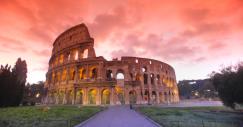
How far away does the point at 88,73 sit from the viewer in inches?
1676

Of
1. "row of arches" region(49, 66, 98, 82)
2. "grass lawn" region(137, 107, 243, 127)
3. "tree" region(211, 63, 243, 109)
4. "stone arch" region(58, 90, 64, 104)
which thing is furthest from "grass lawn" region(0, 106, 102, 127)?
"stone arch" region(58, 90, 64, 104)

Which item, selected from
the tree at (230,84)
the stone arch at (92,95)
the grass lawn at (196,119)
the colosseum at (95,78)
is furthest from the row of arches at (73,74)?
the tree at (230,84)

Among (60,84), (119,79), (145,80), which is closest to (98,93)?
(119,79)

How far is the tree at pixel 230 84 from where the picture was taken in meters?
19.8

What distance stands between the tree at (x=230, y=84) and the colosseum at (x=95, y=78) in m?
21.3

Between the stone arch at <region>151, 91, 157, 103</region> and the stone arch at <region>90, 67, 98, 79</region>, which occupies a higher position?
the stone arch at <region>90, 67, 98, 79</region>

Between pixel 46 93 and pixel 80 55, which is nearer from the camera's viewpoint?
pixel 80 55

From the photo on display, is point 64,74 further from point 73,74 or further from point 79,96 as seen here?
point 79,96

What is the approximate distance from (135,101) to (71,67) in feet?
59.4

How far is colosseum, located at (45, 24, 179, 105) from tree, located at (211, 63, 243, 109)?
21.3 metres

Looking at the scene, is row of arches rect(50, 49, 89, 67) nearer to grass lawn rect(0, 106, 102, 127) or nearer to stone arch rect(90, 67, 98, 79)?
stone arch rect(90, 67, 98, 79)

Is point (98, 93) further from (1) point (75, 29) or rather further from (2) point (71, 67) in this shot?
(1) point (75, 29)

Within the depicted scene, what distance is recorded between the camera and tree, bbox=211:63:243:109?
19.8 meters

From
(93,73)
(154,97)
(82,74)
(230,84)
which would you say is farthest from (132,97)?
(230,84)
